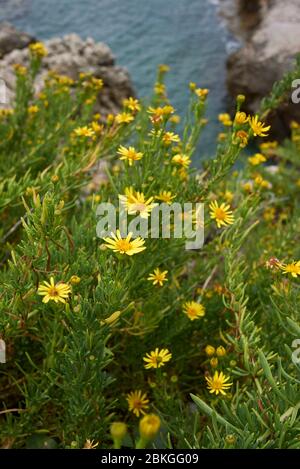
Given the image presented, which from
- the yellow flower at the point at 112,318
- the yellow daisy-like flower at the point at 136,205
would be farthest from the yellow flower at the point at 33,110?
the yellow flower at the point at 112,318

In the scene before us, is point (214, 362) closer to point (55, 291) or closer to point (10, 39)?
point (55, 291)

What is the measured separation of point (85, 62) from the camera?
4176 mm

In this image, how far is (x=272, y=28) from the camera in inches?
207

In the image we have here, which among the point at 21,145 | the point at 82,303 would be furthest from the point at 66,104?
the point at 82,303

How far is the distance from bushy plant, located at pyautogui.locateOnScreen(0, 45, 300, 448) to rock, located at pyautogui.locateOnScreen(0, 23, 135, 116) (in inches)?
87.4

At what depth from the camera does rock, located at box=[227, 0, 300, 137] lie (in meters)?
4.77

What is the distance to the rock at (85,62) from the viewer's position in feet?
13.1

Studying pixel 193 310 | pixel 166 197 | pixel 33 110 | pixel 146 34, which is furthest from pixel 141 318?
pixel 146 34

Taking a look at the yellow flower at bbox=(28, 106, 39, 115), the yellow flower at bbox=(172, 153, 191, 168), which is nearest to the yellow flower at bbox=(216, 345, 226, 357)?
the yellow flower at bbox=(172, 153, 191, 168)

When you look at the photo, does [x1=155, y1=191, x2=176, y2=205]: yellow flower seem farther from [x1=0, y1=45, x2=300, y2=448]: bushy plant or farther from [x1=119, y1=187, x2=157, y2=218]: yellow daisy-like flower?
[x1=119, y1=187, x2=157, y2=218]: yellow daisy-like flower

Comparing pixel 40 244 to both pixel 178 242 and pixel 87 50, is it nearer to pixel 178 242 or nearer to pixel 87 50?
pixel 178 242

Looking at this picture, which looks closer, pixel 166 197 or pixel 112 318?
pixel 112 318

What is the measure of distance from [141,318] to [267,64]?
4.02m

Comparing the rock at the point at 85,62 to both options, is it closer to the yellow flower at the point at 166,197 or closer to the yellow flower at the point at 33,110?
the yellow flower at the point at 33,110
